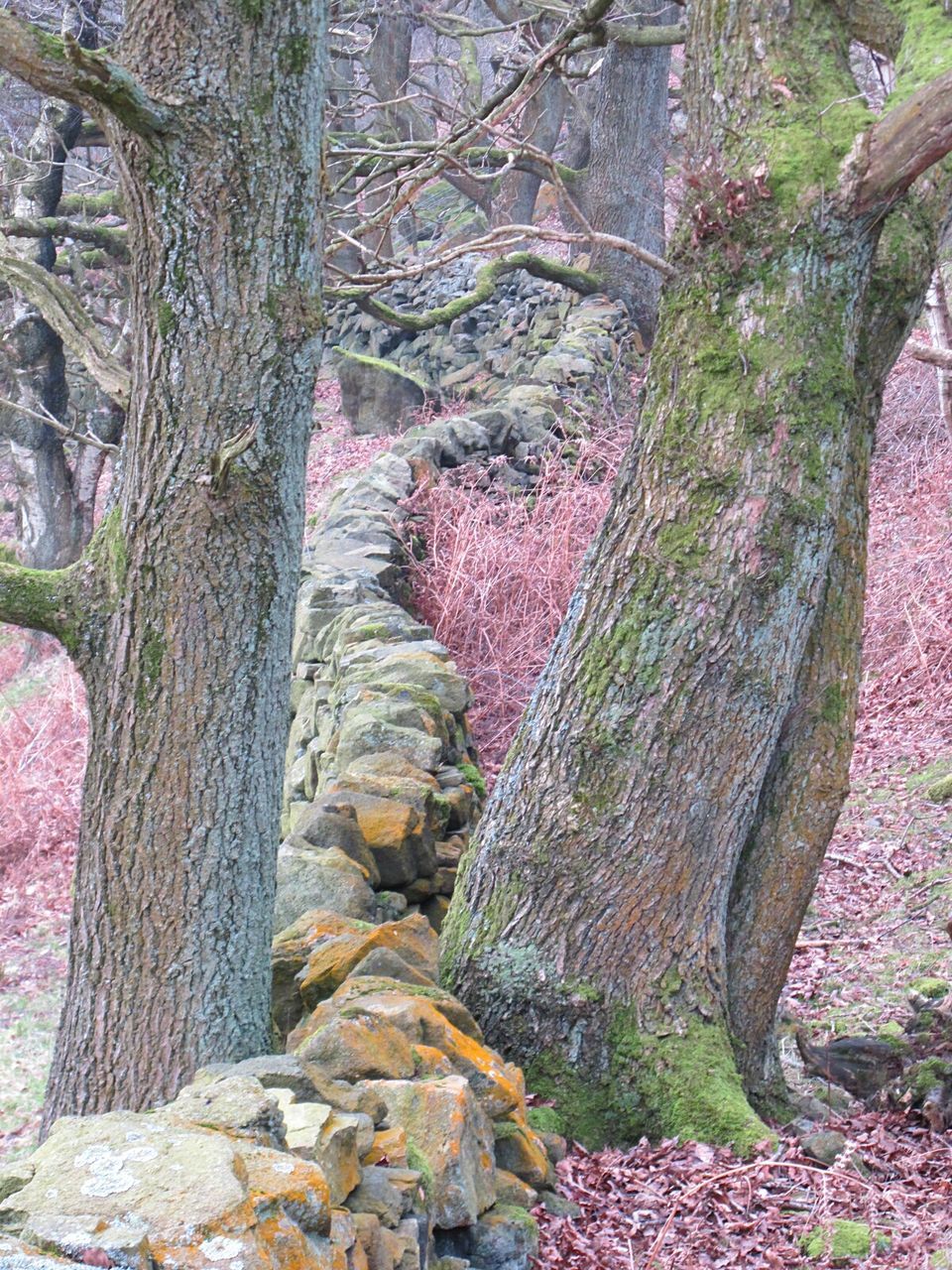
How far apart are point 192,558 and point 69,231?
33.7 feet

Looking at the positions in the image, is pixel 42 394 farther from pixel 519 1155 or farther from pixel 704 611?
pixel 519 1155

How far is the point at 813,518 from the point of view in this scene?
3965mm

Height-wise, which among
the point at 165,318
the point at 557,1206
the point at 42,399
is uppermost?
the point at 42,399

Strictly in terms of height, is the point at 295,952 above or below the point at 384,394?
below

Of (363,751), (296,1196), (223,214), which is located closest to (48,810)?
(363,751)

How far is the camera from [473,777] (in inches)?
251

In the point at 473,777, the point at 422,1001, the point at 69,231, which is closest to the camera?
the point at 422,1001

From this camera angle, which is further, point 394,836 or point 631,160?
point 631,160

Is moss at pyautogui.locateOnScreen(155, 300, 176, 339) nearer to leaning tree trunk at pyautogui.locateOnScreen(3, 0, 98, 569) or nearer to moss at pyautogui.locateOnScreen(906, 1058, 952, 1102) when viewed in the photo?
moss at pyautogui.locateOnScreen(906, 1058, 952, 1102)

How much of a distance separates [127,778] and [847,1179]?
91.7 inches

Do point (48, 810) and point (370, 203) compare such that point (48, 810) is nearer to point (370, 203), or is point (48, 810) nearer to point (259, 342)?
point (259, 342)

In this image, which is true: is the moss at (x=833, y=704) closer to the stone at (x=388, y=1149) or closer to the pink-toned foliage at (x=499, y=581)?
the stone at (x=388, y=1149)

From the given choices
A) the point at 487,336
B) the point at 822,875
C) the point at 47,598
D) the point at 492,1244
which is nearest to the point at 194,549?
the point at 47,598

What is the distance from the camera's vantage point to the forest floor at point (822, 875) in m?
3.33
